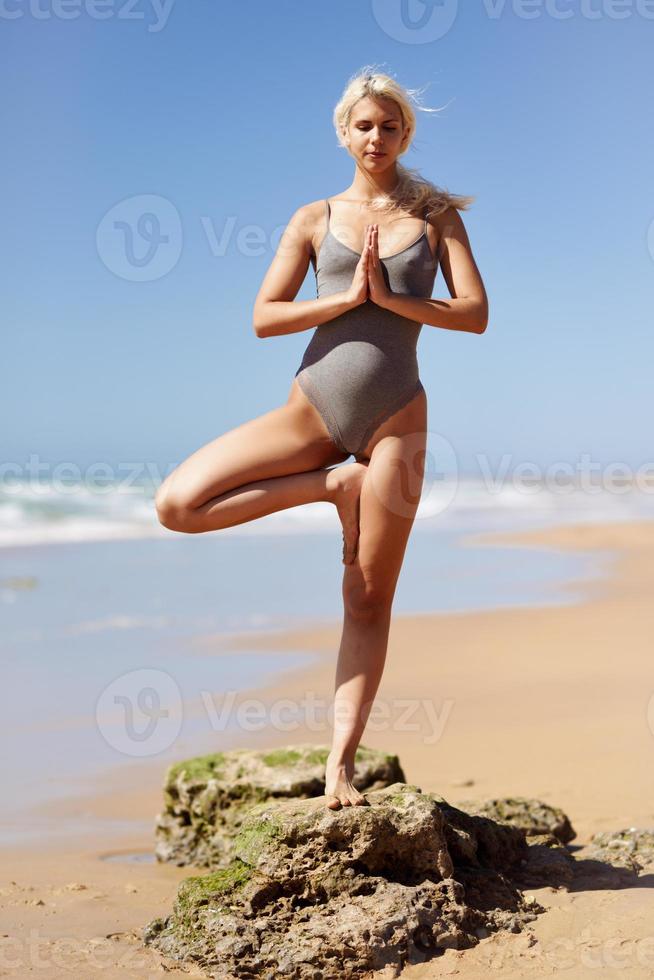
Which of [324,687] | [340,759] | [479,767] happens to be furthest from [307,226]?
[324,687]

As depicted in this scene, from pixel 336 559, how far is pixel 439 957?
659 inches

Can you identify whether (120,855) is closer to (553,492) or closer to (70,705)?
(70,705)

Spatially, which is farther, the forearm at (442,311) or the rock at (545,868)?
the rock at (545,868)

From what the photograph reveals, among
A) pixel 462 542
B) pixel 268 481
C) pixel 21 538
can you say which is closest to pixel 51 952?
pixel 268 481

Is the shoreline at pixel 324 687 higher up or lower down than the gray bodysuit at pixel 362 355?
lower down

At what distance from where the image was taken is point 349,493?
4.36 metres

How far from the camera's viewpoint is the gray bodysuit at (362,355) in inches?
172

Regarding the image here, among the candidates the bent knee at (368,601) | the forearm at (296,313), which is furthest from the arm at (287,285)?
the bent knee at (368,601)

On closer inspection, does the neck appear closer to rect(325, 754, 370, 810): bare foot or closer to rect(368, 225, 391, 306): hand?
rect(368, 225, 391, 306): hand

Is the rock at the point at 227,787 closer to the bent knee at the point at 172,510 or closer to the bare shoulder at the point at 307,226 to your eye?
the bent knee at the point at 172,510

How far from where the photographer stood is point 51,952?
14.1ft

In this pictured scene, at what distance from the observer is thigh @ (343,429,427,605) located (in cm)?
434

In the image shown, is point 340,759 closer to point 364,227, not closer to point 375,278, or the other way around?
point 375,278

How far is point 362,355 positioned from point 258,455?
610 mm
